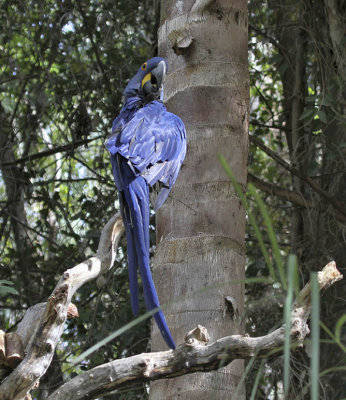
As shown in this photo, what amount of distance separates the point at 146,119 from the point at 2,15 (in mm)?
1979

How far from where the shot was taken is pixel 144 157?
228cm

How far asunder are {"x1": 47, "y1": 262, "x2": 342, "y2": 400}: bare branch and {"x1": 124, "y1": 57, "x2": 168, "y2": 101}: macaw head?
4.23 feet

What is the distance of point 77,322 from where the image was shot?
356 cm

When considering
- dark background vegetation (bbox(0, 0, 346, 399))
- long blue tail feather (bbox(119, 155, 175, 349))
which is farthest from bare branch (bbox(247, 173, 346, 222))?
long blue tail feather (bbox(119, 155, 175, 349))

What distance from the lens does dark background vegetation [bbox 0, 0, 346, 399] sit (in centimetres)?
354

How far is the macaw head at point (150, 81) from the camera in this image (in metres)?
2.62

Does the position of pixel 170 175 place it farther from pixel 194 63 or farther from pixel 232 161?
pixel 194 63

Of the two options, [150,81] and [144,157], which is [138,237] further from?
[150,81]

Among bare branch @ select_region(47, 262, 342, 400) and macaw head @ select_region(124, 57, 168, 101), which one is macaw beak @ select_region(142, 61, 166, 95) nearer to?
macaw head @ select_region(124, 57, 168, 101)

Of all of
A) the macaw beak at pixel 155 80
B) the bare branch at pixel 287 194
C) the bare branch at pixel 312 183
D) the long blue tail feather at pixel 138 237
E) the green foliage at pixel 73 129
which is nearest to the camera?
the long blue tail feather at pixel 138 237

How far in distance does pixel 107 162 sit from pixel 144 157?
1942 mm

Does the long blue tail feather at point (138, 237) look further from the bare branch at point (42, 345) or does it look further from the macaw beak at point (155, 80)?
the macaw beak at point (155, 80)

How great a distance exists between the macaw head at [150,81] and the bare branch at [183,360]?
4.23 feet

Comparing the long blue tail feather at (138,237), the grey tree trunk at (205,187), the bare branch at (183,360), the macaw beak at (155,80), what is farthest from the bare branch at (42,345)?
the macaw beak at (155,80)
